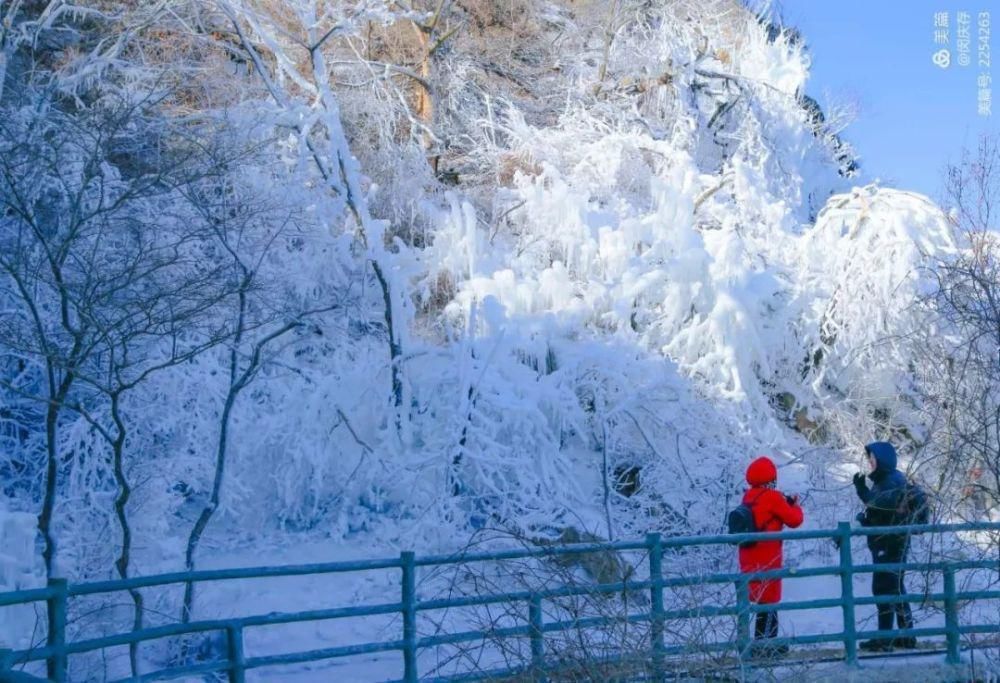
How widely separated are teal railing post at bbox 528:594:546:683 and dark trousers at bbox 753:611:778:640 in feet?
7.10

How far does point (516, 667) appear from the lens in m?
5.19

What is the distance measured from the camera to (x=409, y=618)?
21.4 feet

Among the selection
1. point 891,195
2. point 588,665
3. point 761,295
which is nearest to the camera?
point 588,665

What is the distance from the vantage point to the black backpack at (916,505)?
7789 millimetres

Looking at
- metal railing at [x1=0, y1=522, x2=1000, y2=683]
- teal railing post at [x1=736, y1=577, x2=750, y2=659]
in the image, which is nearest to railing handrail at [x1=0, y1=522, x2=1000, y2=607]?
metal railing at [x1=0, y1=522, x2=1000, y2=683]

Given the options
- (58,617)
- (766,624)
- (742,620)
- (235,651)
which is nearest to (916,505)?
(766,624)

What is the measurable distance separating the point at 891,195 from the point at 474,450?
8.14m

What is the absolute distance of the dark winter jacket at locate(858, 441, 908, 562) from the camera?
7.78 m

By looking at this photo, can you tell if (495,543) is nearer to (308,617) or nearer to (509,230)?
(308,617)

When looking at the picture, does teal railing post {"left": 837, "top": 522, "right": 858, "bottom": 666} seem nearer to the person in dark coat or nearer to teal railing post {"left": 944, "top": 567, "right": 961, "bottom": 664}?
the person in dark coat

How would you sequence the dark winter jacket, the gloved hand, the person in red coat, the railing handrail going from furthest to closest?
the gloved hand, the dark winter jacket, the person in red coat, the railing handrail

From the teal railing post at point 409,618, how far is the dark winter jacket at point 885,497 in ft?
11.5

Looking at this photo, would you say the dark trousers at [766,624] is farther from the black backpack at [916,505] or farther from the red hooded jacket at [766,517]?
the black backpack at [916,505]

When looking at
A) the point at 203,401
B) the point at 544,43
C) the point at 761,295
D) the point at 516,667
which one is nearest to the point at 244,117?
the point at 203,401
